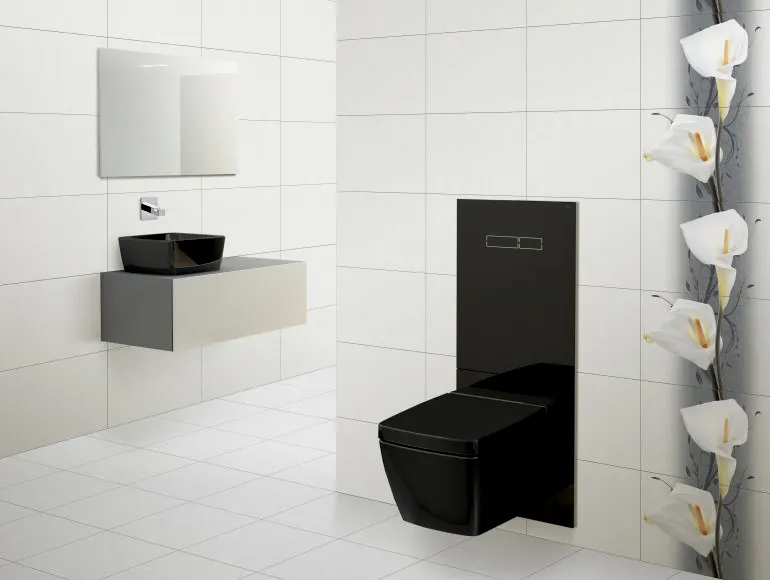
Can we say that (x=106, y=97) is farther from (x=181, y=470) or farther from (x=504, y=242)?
(x=504, y=242)

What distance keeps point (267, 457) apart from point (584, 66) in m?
2.25

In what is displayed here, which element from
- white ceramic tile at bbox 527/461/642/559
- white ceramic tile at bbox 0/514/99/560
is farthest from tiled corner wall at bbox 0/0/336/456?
white ceramic tile at bbox 527/461/642/559

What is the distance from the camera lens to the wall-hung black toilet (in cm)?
308

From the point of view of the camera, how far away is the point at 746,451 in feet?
10.5

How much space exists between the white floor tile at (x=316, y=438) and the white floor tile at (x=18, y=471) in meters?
1.08

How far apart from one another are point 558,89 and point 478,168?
1.34 feet

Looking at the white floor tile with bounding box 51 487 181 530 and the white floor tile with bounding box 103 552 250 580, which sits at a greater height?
the white floor tile with bounding box 51 487 181 530

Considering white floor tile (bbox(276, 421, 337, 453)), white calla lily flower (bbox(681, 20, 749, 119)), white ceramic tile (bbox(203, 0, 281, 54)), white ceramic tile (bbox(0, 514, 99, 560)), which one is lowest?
white ceramic tile (bbox(0, 514, 99, 560))

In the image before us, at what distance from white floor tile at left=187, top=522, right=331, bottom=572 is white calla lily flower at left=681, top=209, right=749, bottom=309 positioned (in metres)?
1.59

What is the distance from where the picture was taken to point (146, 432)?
197 inches

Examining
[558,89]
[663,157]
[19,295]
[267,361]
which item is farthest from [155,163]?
[663,157]

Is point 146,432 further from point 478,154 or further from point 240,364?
point 478,154

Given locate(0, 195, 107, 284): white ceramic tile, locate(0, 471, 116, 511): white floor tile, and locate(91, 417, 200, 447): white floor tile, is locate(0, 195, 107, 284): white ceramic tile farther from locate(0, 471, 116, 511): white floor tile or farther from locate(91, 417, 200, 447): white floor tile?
locate(0, 471, 116, 511): white floor tile

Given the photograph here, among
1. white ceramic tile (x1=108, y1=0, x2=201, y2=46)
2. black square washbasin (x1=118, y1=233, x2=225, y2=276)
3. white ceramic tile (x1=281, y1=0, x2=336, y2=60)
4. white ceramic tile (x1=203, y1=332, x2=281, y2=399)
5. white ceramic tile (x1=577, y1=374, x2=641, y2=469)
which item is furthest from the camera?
white ceramic tile (x1=281, y1=0, x2=336, y2=60)
